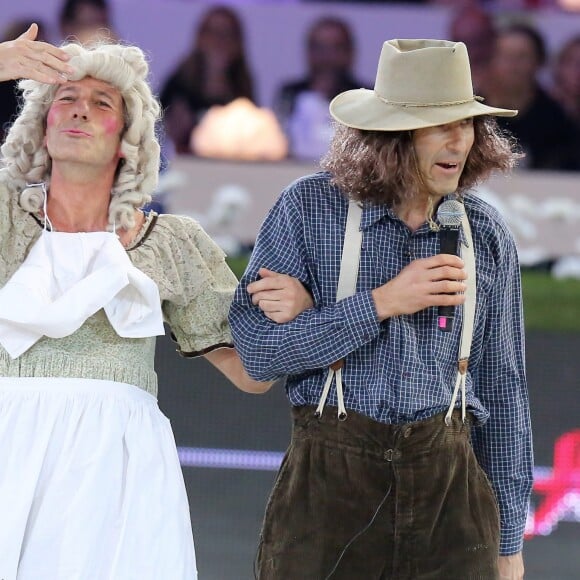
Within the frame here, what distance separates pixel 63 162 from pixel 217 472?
88.1 inches

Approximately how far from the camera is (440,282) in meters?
2.54

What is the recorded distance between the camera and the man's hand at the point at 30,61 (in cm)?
269

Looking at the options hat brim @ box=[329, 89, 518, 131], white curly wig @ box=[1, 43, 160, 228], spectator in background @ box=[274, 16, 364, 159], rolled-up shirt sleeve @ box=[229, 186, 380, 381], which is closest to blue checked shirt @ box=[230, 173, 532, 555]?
rolled-up shirt sleeve @ box=[229, 186, 380, 381]

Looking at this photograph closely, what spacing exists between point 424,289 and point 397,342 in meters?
0.14

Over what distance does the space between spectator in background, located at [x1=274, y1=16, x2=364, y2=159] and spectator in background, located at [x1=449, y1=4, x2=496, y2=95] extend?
0.54 metres

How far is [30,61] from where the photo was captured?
8.90 feet

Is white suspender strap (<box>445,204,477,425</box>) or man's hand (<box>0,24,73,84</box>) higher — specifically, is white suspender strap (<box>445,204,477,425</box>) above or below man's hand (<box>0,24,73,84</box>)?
below

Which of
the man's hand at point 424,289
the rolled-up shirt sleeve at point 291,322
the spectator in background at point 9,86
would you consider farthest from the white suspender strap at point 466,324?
the spectator in background at point 9,86

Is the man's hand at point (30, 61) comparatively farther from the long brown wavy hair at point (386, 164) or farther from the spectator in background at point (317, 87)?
the spectator in background at point (317, 87)

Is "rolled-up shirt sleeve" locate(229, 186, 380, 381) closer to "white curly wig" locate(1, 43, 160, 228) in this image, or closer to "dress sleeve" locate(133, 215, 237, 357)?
"dress sleeve" locate(133, 215, 237, 357)

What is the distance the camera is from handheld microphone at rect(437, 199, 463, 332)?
2553 millimetres

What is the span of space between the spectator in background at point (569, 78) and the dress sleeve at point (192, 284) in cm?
412

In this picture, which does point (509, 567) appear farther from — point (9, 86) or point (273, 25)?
point (9, 86)

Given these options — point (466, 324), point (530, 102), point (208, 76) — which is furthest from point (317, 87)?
point (466, 324)
